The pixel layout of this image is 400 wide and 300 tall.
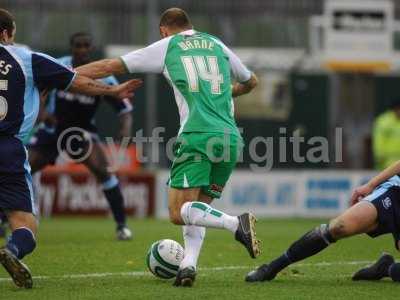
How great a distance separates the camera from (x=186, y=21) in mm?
8656

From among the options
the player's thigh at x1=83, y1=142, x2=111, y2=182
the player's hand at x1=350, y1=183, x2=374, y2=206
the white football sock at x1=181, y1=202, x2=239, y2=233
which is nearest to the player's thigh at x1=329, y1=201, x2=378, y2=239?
the player's hand at x1=350, y1=183, x2=374, y2=206

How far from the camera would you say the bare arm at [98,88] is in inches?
333

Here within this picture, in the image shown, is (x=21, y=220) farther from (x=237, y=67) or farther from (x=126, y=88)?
(x=237, y=67)

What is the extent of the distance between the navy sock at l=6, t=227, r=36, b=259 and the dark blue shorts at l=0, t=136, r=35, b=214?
19 centimetres

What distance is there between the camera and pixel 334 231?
26.5ft

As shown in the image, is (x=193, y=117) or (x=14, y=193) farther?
(x=193, y=117)

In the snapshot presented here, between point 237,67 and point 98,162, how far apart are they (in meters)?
4.41

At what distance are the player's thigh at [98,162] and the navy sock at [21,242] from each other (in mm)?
4873

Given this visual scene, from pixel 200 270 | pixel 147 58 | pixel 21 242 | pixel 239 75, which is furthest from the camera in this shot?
pixel 200 270

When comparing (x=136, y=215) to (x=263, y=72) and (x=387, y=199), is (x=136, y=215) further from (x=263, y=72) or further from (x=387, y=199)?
→ (x=387, y=199)

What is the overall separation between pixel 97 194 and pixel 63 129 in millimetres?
5998

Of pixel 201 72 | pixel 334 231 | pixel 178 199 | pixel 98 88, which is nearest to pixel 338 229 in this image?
pixel 334 231

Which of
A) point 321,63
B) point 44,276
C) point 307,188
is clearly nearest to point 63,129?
point 44,276

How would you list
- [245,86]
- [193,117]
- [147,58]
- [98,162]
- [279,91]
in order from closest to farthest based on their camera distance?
[193,117] → [147,58] → [245,86] → [98,162] → [279,91]
